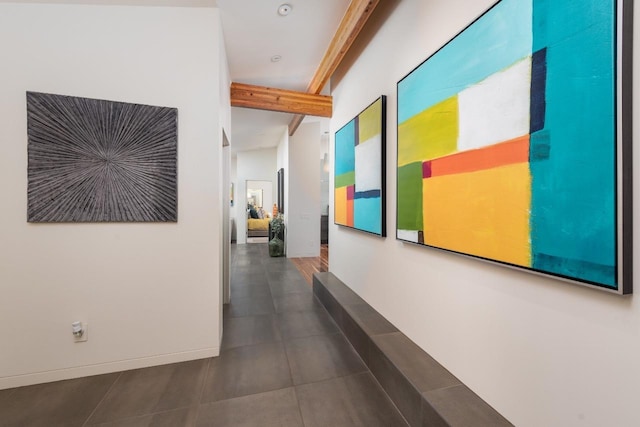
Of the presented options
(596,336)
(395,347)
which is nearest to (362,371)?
(395,347)

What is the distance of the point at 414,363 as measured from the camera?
5.36 feet

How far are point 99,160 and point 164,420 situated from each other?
181 cm

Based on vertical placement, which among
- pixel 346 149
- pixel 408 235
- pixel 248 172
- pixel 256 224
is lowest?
pixel 256 224

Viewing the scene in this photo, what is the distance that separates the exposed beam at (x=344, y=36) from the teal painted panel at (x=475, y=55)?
81 cm

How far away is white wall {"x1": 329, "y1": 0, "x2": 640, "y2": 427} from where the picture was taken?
86 centimetres

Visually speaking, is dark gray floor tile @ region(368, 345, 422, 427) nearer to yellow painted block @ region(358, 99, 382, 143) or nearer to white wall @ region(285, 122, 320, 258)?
yellow painted block @ region(358, 99, 382, 143)

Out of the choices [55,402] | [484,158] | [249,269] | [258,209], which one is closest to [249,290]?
[249,269]

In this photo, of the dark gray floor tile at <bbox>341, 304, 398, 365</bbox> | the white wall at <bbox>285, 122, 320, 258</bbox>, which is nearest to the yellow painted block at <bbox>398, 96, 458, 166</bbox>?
the dark gray floor tile at <bbox>341, 304, 398, 365</bbox>

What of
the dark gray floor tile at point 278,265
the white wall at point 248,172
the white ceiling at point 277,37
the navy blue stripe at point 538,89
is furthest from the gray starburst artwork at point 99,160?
the white wall at point 248,172

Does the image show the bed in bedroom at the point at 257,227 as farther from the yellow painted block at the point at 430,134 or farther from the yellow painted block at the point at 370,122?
the yellow painted block at the point at 430,134

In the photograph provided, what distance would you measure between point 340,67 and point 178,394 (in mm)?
3625

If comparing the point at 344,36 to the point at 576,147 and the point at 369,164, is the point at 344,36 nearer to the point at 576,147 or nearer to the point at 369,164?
the point at 369,164

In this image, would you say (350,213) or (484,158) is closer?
(484,158)

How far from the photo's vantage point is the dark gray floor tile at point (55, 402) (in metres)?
1.54
